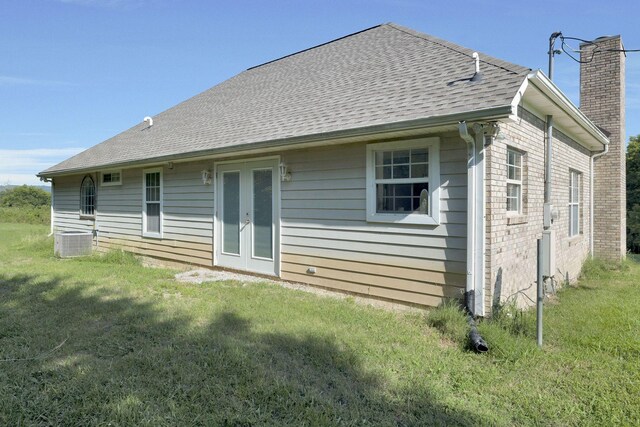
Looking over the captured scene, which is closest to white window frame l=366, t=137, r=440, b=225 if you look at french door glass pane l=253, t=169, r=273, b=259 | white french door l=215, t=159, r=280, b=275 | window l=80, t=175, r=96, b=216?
white french door l=215, t=159, r=280, b=275

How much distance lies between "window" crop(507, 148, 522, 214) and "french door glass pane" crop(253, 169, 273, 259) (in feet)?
13.3

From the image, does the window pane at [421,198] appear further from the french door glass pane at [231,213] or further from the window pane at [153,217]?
the window pane at [153,217]

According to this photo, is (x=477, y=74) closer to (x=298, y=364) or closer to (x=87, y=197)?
(x=298, y=364)

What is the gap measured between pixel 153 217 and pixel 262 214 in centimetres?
408

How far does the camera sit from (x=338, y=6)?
8.96 meters

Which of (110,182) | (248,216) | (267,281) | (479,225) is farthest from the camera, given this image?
(110,182)

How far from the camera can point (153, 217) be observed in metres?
10.3

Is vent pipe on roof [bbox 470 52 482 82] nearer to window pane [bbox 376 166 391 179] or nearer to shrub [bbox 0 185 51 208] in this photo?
window pane [bbox 376 166 391 179]

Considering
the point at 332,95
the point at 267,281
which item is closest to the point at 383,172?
the point at 332,95

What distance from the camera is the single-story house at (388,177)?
5.01 metres

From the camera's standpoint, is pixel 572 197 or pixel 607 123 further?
pixel 607 123

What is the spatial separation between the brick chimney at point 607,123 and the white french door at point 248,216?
8.70 metres

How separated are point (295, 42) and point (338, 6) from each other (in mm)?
3993

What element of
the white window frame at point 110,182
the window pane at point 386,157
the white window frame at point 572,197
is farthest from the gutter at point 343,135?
the white window frame at point 572,197
